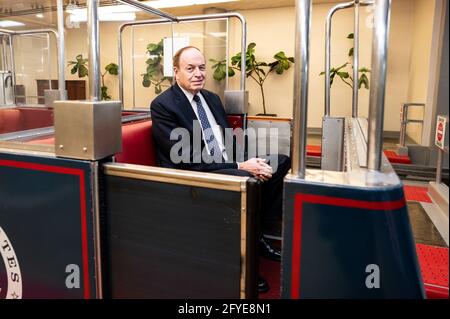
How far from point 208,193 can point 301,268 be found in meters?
0.33

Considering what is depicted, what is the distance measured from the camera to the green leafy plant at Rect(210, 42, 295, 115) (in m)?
7.15

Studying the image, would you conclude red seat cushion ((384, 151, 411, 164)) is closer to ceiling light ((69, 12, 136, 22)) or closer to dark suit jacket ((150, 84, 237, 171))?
dark suit jacket ((150, 84, 237, 171))

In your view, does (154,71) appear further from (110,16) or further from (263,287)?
(263,287)

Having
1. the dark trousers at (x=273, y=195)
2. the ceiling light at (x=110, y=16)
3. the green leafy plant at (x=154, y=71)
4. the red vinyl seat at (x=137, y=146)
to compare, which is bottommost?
the dark trousers at (x=273, y=195)

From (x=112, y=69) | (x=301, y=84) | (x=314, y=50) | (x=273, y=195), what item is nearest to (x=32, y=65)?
(x=112, y=69)

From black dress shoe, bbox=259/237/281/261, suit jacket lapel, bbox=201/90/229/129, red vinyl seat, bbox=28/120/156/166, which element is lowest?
black dress shoe, bbox=259/237/281/261

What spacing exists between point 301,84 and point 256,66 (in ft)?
21.8

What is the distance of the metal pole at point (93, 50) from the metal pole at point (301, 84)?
65 centimetres

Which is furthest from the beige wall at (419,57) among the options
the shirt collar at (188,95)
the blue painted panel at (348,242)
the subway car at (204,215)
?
the blue painted panel at (348,242)

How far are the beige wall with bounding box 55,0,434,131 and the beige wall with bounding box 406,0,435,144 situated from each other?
0.05ft

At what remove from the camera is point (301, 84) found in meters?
0.98

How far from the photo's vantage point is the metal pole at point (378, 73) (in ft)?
3.07

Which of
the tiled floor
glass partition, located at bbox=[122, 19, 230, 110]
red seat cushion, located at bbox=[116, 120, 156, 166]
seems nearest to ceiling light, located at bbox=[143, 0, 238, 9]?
glass partition, located at bbox=[122, 19, 230, 110]

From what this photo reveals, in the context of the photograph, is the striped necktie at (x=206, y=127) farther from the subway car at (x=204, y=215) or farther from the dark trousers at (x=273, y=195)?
the dark trousers at (x=273, y=195)
